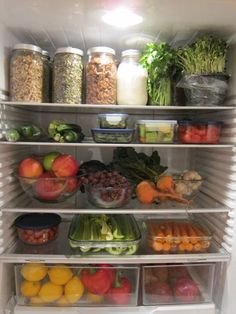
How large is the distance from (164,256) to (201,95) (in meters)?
0.71

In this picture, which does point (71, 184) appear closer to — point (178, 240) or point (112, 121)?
point (112, 121)

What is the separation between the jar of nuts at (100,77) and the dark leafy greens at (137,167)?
0.32m

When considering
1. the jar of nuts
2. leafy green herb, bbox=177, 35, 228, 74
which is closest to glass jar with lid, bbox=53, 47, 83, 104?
the jar of nuts

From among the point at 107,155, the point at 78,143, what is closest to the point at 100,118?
the point at 78,143

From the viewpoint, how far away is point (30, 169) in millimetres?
1247

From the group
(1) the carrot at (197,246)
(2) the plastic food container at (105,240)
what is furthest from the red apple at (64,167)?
(1) the carrot at (197,246)

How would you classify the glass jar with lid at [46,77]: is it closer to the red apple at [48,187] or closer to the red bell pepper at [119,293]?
the red apple at [48,187]

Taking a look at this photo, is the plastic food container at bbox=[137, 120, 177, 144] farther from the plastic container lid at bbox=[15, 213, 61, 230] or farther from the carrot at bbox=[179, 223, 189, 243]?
the plastic container lid at bbox=[15, 213, 61, 230]

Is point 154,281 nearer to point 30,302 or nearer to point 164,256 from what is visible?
point 164,256

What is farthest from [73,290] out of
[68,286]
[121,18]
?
[121,18]

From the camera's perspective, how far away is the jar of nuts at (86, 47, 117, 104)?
46.3 inches

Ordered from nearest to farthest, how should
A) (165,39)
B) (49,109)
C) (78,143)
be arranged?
1. (78,143)
2. (165,39)
3. (49,109)

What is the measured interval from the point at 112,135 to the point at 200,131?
379 mm

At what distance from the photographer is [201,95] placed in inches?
46.6
